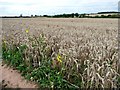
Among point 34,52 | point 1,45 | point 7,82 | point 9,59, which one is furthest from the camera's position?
point 1,45

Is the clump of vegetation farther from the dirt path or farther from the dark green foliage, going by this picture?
the dirt path

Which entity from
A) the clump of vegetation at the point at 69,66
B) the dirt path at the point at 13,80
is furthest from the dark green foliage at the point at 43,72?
the dirt path at the point at 13,80

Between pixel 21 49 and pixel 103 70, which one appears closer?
pixel 103 70

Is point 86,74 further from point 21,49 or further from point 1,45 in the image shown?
point 1,45

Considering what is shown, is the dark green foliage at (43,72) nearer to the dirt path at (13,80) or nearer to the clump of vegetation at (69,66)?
the clump of vegetation at (69,66)

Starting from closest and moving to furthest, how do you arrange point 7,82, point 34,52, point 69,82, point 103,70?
1. point 103,70
2. point 69,82
3. point 7,82
4. point 34,52

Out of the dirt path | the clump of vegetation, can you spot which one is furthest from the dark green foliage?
the dirt path

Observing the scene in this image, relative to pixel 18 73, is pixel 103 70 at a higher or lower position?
higher

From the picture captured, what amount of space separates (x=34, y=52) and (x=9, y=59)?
3.31 feet

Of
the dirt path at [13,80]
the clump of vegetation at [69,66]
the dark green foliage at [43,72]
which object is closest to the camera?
the clump of vegetation at [69,66]

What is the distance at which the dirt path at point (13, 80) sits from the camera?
20.8 ft

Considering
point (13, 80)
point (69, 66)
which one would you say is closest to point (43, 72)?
point (69, 66)

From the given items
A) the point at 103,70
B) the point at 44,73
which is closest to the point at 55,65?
the point at 44,73

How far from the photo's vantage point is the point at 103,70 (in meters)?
5.25
